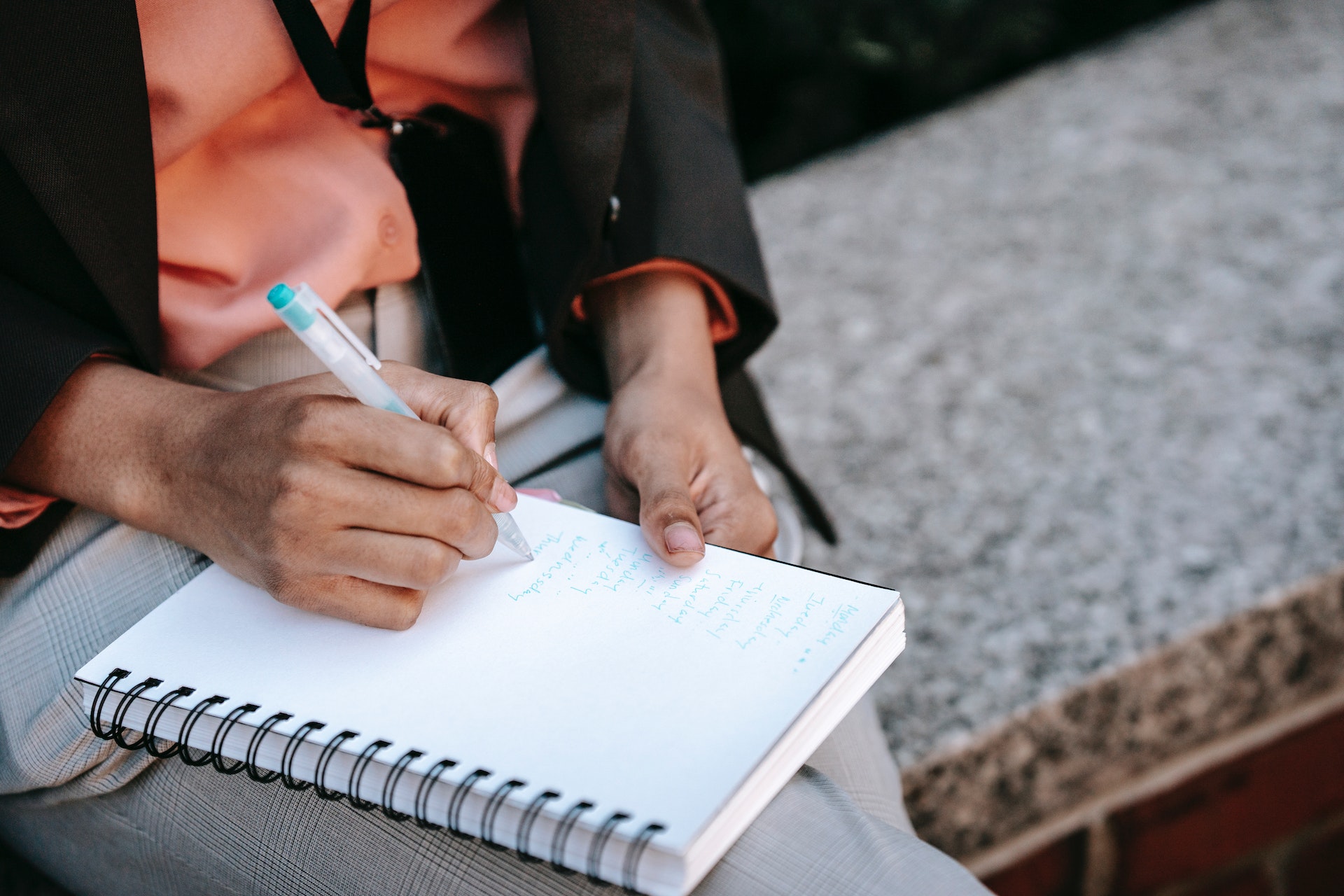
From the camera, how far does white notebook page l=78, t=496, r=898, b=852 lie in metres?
0.47

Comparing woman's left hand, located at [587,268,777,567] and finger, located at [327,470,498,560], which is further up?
finger, located at [327,470,498,560]

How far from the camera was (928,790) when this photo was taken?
3.11 ft

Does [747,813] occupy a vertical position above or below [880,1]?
above

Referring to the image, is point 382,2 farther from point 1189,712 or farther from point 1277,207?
point 1277,207

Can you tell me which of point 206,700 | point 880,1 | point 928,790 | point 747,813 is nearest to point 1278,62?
point 880,1

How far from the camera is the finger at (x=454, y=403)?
545mm

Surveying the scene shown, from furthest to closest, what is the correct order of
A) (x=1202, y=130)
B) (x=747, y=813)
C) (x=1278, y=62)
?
1. (x=1278, y=62)
2. (x=1202, y=130)
3. (x=747, y=813)

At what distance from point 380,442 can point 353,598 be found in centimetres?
10

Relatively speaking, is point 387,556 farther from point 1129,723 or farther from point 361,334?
point 1129,723

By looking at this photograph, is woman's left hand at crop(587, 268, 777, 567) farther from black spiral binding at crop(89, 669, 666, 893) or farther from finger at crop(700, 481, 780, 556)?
black spiral binding at crop(89, 669, 666, 893)

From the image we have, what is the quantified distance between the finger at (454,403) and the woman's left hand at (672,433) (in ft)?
0.38

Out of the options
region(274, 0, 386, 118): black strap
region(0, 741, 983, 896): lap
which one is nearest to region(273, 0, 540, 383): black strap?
Answer: region(274, 0, 386, 118): black strap

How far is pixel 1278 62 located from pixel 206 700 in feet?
6.97

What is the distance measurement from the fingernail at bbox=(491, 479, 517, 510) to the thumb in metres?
0.08
